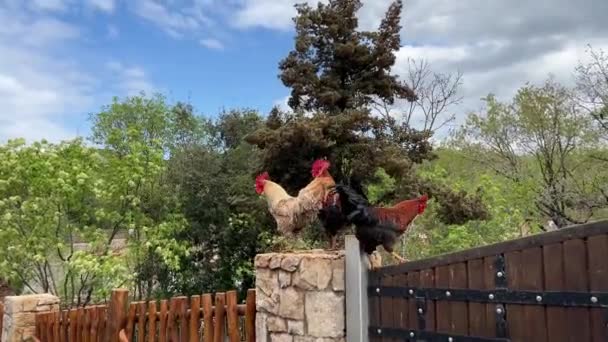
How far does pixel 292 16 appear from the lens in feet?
33.4

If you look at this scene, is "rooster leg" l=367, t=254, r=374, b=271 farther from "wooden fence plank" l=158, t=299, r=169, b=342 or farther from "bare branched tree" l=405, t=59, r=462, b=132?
"bare branched tree" l=405, t=59, r=462, b=132

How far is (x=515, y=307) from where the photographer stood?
203 cm

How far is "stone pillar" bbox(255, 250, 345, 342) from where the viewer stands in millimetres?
2852

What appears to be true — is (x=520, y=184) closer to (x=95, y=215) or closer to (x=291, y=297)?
(x=95, y=215)

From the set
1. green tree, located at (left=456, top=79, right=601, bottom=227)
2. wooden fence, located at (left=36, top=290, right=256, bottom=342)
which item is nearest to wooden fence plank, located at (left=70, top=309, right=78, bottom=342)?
wooden fence, located at (left=36, top=290, right=256, bottom=342)

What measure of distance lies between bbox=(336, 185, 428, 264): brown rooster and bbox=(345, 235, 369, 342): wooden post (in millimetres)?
71

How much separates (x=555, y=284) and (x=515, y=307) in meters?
0.20

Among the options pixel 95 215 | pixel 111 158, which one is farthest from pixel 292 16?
pixel 95 215

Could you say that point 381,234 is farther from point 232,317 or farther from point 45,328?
point 45,328

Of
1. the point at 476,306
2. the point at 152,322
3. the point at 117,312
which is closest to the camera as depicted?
the point at 476,306

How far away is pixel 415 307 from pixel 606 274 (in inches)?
35.8

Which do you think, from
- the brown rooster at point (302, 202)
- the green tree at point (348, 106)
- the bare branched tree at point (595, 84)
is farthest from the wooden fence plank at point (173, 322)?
the bare branched tree at point (595, 84)

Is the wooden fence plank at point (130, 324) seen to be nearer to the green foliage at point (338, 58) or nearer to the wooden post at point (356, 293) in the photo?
Answer: the wooden post at point (356, 293)

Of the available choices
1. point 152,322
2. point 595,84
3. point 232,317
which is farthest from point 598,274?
point 595,84
